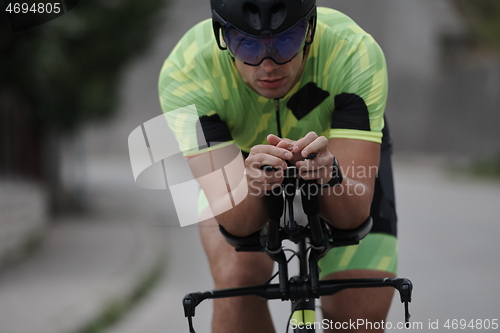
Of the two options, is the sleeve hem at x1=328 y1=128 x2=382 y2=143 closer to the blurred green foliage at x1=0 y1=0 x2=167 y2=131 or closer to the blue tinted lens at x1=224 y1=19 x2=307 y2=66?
the blue tinted lens at x1=224 y1=19 x2=307 y2=66

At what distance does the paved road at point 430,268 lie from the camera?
5578mm

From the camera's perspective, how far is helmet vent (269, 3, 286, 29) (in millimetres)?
2174

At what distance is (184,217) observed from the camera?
8.98ft

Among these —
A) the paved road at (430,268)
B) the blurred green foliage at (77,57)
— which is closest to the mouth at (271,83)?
the paved road at (430,268)

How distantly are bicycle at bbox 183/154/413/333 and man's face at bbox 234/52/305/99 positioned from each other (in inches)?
17.1

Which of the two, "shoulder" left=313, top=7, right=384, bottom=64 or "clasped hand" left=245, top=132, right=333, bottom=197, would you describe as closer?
"clasped hand" left=245, top=132, right=333, bottom=197

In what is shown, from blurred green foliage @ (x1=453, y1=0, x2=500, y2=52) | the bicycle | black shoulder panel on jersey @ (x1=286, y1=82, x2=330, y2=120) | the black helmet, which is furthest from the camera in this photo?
blurred green foliage @ (x1=453, y1=0, x2=500, y2=52)

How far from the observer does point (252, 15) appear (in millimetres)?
2186

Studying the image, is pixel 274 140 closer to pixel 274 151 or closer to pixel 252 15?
pixel 274 151

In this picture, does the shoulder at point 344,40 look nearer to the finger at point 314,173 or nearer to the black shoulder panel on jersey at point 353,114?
the black shoulder panel on jersey at point 353,114

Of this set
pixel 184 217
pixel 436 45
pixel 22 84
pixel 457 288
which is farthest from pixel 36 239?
pixel 436 45

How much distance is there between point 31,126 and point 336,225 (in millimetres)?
9467

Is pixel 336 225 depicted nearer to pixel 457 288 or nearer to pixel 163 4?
pixel 457 288

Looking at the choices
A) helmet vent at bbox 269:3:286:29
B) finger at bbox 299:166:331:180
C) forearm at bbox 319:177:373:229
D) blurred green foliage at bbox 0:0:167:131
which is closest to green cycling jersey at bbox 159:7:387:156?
forearm at bbox 319:177:373:229
